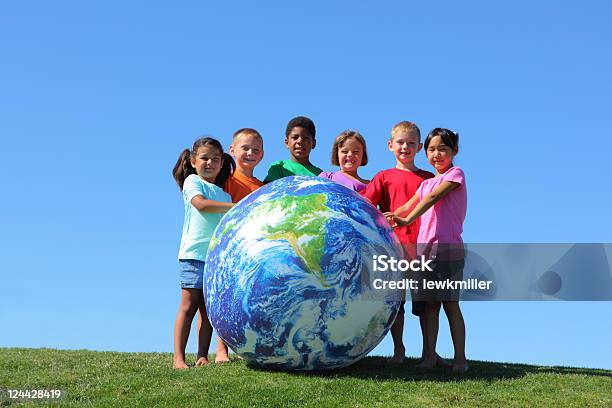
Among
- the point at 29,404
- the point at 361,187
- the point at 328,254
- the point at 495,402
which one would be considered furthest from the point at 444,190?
the point at 29,404

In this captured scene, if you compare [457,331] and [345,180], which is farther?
[345,180]

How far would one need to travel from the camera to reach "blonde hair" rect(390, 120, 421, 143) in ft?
33.4

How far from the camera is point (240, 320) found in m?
8.41

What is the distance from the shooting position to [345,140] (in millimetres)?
10359

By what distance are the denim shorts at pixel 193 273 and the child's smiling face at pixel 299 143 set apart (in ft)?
7.20

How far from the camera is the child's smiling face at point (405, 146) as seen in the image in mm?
10164

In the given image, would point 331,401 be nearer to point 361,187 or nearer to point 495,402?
point 495,402

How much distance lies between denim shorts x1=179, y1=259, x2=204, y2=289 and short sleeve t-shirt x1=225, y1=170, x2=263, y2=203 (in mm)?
1162

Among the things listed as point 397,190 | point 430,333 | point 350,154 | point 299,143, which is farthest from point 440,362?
point 299,143

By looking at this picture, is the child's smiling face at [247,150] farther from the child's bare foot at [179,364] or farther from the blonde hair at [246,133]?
the child's bare foot at [179,364]

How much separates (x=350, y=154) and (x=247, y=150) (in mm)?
1508

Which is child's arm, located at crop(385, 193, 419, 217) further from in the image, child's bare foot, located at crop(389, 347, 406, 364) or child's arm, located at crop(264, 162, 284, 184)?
child's bare foot, located at crop(389, 347, 406, 364)

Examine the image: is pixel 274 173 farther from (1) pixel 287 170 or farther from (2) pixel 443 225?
(2) pixel 443 225

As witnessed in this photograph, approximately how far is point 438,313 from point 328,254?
101 inches
